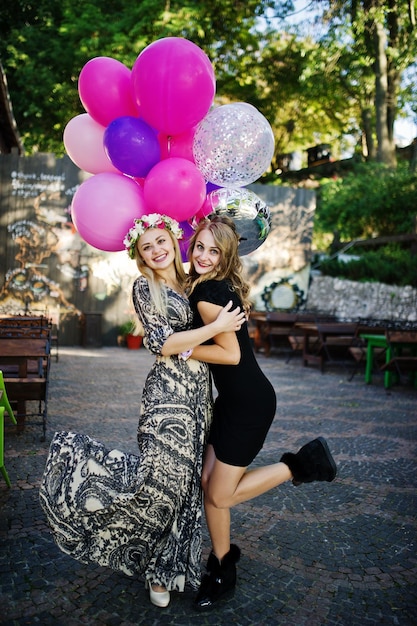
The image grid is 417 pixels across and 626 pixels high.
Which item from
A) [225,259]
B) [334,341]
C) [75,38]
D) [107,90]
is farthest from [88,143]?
[75,38]

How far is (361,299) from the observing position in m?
14.0

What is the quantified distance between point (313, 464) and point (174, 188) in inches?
62.1

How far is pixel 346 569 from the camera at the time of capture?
9.37ft

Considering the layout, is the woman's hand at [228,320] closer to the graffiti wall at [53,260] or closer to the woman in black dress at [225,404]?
the woman in black dress at [225,404]

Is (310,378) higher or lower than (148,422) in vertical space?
lower

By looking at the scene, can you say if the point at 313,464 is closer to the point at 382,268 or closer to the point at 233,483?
the point at 233,483

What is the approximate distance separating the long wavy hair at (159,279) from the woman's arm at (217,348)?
7.0 inches

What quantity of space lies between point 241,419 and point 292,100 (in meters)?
21.8

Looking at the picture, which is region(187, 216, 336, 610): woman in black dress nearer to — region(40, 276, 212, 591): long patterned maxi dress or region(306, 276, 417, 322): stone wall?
region(40, 276, 212, 591): long patterned maxi dress

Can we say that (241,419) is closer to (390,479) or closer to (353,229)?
(390,479)

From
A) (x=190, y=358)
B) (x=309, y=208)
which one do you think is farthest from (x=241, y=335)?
(x=309, y=208)

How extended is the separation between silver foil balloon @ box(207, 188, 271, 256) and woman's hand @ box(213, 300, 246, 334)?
0.55 metres

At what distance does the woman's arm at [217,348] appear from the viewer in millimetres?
2404

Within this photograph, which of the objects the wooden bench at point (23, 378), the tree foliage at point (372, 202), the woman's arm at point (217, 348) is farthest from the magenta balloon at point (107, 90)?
the tree foliage at point (372, 202)
